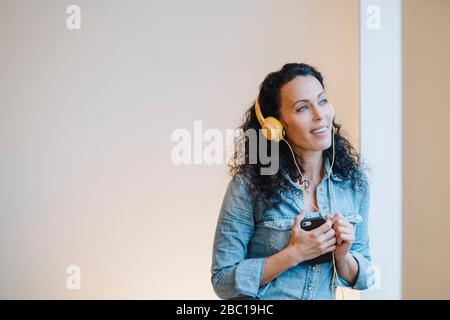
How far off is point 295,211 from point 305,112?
0.88 ft

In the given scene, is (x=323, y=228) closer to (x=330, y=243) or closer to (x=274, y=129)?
(x=330, y=243)

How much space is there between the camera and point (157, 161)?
145cm

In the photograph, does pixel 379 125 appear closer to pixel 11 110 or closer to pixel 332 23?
pixel 332 23

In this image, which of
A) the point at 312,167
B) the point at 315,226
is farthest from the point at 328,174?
the point at 315,226

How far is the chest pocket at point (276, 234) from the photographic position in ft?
3.87

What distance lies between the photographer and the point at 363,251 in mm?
1283

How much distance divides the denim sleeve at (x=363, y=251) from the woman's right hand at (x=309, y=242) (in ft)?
0.35

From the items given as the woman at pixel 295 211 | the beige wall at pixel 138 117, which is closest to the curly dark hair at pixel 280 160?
the woman at pixel 295 211
